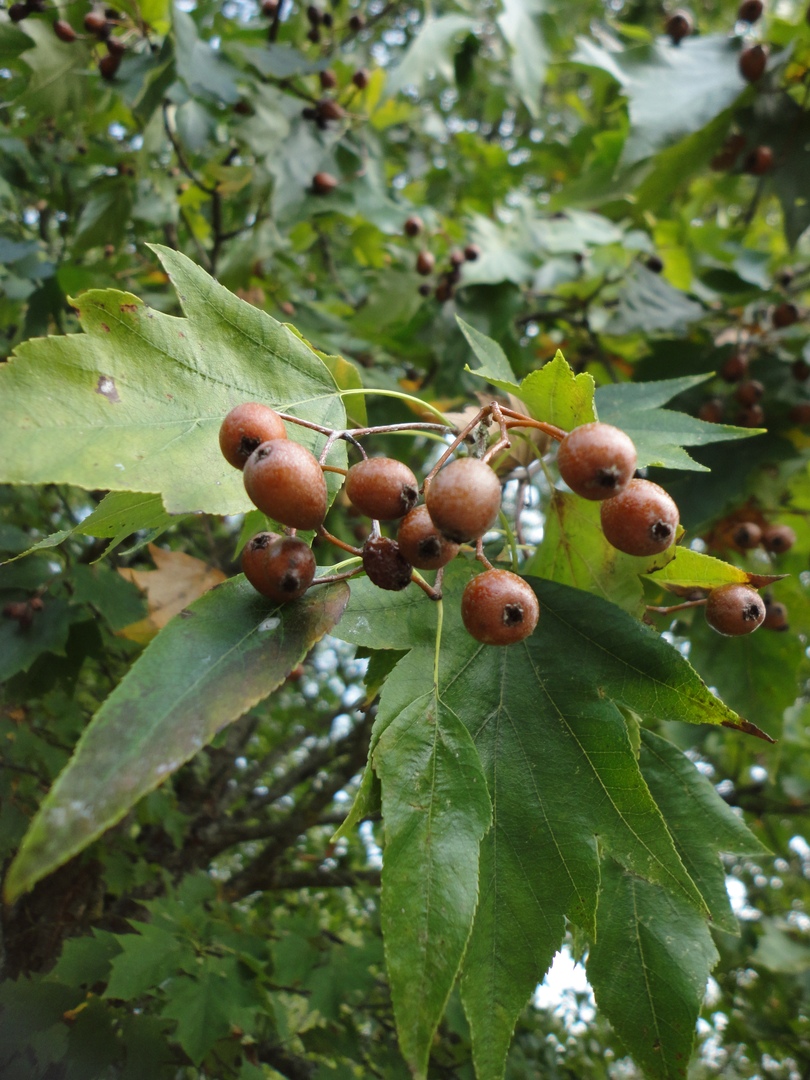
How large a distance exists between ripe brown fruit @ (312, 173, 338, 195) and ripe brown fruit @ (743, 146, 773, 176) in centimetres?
159

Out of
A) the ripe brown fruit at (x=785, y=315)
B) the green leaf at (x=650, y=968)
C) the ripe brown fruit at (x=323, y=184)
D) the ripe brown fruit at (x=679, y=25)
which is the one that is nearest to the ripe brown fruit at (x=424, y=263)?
the ripe brown fruit at (x=323, y=184)

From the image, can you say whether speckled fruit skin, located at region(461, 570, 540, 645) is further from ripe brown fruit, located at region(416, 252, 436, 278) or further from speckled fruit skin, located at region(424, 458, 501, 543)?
ripe brown fruit, located at region(416, 252, 436, 278)

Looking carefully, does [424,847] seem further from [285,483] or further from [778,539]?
[778,539]

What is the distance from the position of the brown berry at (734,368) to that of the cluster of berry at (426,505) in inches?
75.5

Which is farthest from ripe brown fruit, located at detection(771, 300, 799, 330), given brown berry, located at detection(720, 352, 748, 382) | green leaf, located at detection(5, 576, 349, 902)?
green leaf, located at detection(5, 576, 349, 902)

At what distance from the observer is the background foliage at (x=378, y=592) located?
1.05 metres

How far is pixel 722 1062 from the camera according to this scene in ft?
20.1

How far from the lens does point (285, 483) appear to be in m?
0.95

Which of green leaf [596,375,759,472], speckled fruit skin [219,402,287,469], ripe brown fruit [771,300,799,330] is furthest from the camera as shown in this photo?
ripe brown fruit [771,300,799,330]

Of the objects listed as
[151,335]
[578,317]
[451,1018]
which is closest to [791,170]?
[578,317]

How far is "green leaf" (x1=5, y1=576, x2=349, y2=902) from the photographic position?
0.76 m

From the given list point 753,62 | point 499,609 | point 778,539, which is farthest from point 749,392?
point 499,609

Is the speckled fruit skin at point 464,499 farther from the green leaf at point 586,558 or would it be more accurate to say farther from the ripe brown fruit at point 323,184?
the ripe brown fruit at point 323,184

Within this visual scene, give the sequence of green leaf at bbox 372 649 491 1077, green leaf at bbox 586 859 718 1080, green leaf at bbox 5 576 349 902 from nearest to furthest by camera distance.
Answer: green leaf at bbox 5 576 349 902
green leaf at bbox 372 649 491 1077
green leaf at bbox 586 859 718 1080
